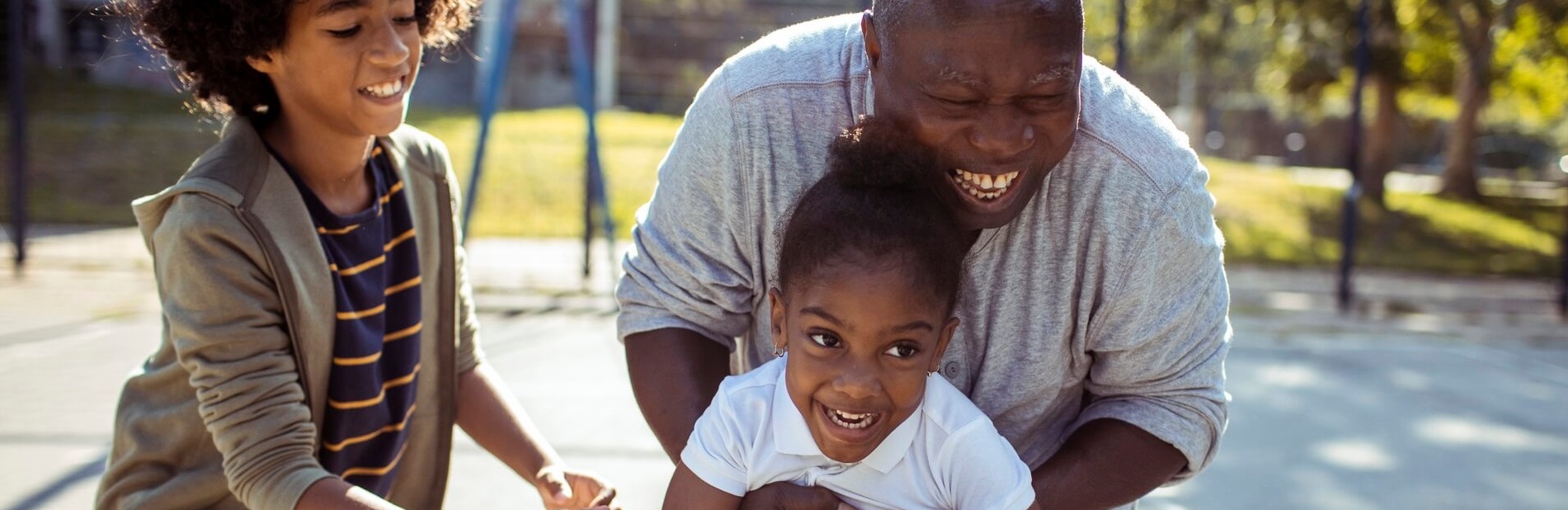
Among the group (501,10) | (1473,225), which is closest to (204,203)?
(501,10)

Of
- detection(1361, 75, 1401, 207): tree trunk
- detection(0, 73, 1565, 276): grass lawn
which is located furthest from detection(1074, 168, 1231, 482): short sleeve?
detection(1361, 75, 1401, 207): tree trunk

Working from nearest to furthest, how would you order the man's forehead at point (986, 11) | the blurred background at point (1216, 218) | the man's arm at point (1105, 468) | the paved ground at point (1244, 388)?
1. the man's forehead at point (986, 11)
2. the man's arm at point (1105, 468)
3. the paved ground at point (1244, 388)
4. the blurred background at point (1216, 218)

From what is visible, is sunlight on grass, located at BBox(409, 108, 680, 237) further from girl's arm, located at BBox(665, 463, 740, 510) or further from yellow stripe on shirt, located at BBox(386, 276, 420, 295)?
girl's arm, located at BBox(665, 463, 740, 510)

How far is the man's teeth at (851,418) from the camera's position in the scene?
1729mm

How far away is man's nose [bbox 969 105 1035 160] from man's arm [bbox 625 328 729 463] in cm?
58

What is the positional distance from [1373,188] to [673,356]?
1208cm

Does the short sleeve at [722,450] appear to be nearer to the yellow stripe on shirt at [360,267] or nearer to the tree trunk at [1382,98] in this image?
the yellow stripe on shirt at [360,267]

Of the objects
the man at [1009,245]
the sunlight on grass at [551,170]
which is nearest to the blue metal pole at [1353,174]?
the sunlight on grass at [551,170]

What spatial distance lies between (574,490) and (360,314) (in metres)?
0.43

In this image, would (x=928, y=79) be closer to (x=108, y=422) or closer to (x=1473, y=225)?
(x=108, y=422)

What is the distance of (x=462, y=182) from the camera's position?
9.52 m

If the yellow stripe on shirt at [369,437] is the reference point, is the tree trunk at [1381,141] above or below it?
below

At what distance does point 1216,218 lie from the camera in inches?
331

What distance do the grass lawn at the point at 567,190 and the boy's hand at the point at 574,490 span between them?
22.0ft
